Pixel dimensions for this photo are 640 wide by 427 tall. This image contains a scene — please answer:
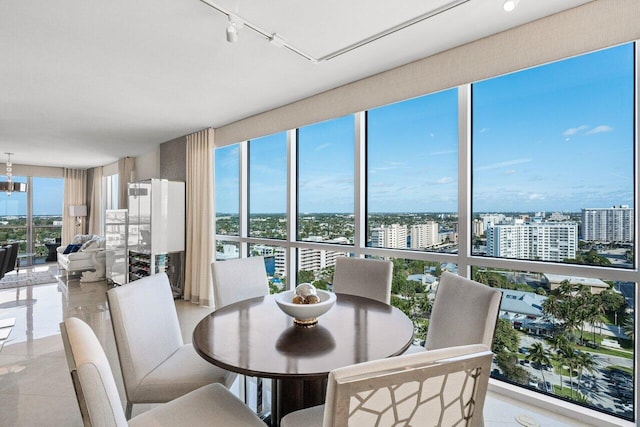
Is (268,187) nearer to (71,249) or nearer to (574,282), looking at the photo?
(574,282)

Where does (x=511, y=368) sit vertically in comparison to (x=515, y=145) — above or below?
below

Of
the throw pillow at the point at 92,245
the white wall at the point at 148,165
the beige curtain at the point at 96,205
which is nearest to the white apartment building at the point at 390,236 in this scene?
the white wall at the point at 148,165

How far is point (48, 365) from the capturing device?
280 cm

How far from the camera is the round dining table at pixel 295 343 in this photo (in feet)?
4.18

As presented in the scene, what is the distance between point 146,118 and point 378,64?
318cm

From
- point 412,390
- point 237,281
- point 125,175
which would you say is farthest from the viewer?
point 125,175

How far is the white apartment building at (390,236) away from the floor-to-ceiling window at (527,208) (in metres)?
→ 0.01

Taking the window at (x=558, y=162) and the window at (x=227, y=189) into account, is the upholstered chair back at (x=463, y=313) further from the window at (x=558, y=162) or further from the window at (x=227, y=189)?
the window at (x=227, y=189)

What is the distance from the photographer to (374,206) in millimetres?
3229

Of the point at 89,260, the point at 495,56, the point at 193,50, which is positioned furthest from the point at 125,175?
the point at 495,56

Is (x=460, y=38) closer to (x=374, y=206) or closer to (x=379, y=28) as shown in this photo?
(x=379, y=28)

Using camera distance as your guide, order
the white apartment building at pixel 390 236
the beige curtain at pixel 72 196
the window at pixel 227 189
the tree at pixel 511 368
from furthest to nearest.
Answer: the beige curtain at pixel 72 196
the window at pixel 227 189
the white apartment building at pixel 390 236
the tree at pixel 511 368

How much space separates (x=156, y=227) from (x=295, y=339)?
398cm

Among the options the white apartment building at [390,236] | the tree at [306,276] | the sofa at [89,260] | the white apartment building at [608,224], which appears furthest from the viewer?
the sofa at [89,260]
